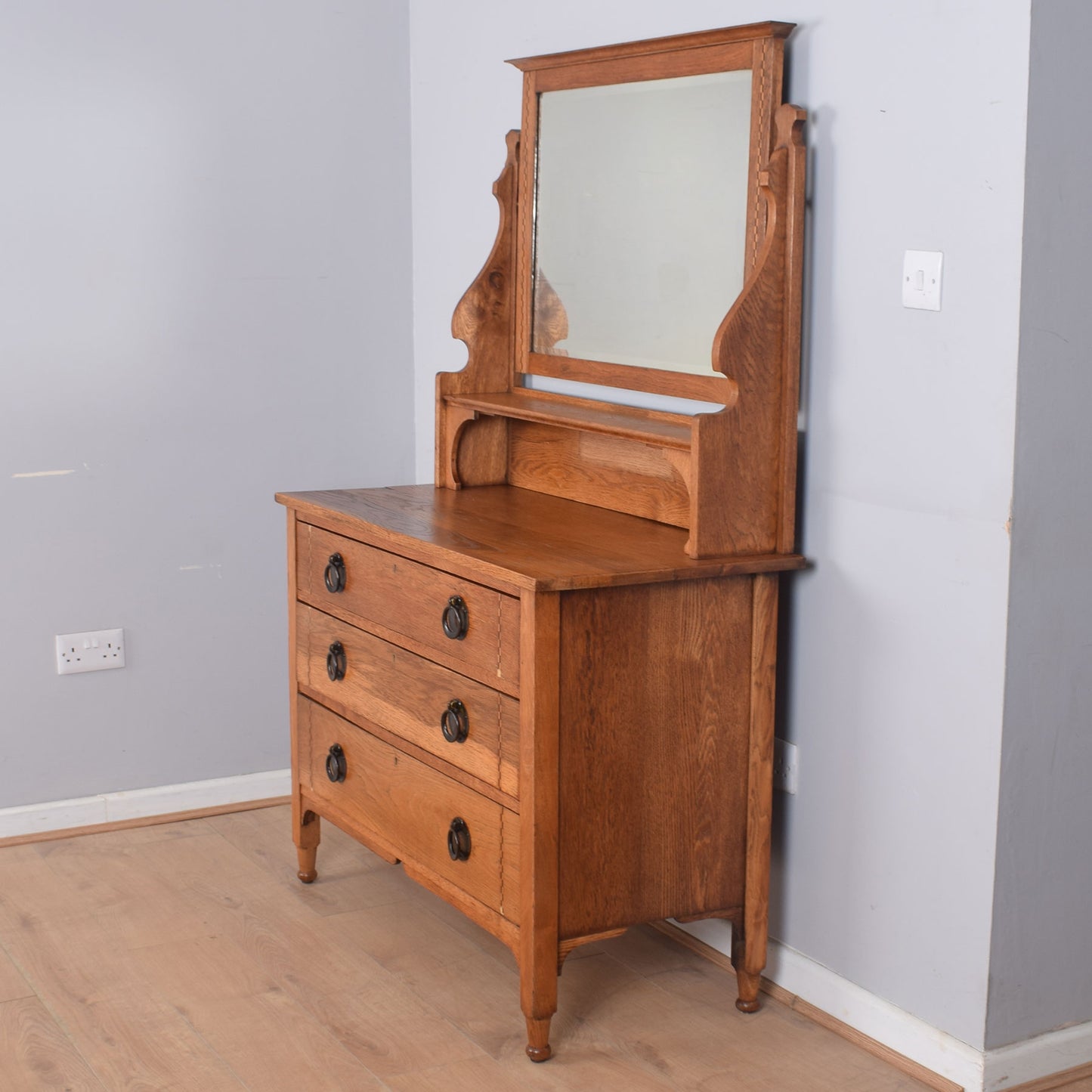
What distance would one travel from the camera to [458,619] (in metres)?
2.25

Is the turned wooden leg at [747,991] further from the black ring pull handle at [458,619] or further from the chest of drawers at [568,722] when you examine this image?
the black ring pull handle at [458,619]

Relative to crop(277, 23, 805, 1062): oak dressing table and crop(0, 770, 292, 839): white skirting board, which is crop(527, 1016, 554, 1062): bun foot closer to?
crop(277, 23, 805, 1062): oak dressing table

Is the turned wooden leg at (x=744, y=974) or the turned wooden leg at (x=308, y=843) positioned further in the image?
the turned wooden leg at (x=308, y=843)

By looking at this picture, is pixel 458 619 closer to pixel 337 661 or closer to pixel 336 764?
pixel 337 661

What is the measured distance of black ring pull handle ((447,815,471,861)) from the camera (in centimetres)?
232

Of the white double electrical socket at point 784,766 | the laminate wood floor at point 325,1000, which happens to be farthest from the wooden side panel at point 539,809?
the white double electrical socket at point 784,766

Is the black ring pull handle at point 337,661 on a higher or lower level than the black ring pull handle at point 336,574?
lower

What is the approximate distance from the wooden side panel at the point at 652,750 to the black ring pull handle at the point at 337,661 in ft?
2.20

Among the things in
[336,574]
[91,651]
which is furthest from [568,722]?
[91,651]

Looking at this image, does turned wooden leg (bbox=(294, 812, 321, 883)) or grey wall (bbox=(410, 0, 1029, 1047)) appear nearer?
grey wall (bbox=(410, 0, 1029, 1047))

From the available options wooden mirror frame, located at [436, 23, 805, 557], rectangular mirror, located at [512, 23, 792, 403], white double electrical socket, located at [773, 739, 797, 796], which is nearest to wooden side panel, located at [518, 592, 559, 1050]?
wooden mirror frame, located at [436, 23, 805, 557]

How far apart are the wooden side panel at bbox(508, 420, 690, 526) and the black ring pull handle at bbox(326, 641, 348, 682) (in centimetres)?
50

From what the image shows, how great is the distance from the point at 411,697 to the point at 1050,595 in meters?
1.05

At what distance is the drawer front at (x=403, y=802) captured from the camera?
2.28 meters
